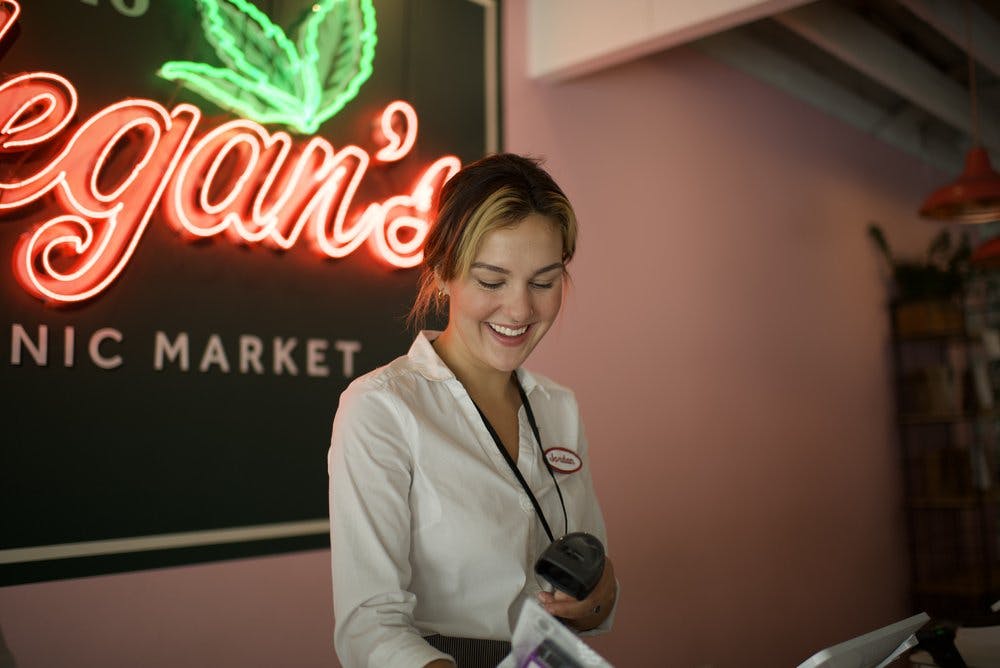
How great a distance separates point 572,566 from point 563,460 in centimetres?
57

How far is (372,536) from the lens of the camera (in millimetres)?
1378

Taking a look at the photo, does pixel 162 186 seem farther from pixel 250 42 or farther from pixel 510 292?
pixel 510 292

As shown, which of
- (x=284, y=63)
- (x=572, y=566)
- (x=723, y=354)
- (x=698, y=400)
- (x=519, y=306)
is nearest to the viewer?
(x=572, y=566)

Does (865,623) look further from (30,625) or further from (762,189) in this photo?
(30,625)

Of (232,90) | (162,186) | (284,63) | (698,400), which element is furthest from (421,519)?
(698,400)

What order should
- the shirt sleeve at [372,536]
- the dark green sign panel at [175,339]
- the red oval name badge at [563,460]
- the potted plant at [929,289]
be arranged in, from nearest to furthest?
the shirt sleeve at [372,536] < the red oval name badge at [563,460] < the dark green sign panel at [175,339] < the potted plant at [929,289]

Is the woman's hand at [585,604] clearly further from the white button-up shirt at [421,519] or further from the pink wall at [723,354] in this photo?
the pink wall at [723,354]

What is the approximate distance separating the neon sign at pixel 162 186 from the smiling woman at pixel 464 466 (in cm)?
128

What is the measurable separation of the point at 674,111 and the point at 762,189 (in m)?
0.99

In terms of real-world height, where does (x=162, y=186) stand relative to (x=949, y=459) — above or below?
above

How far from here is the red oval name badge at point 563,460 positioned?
176cm

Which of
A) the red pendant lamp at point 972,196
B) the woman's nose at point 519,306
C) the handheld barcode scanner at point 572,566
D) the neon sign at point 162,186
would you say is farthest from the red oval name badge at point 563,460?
Answer: the red pendant lamp at point 972,196

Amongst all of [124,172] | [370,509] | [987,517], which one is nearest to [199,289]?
[124,172]

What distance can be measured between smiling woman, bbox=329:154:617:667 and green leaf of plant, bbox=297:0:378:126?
153 cm
